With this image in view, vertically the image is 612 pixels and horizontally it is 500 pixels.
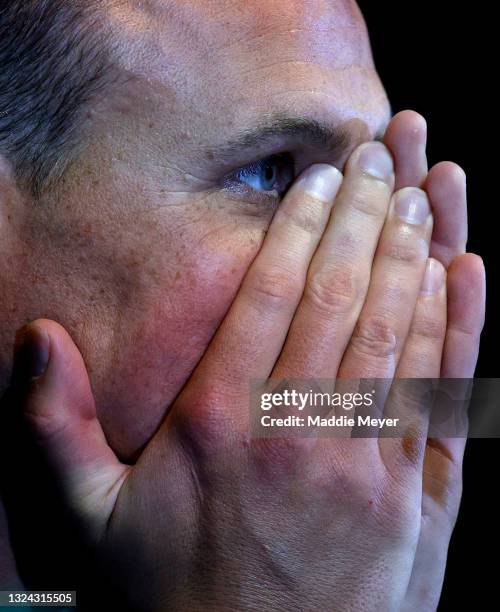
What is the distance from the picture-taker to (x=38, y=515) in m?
1.28

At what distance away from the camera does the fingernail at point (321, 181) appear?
1253 mm

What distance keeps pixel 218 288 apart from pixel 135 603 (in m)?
0.54

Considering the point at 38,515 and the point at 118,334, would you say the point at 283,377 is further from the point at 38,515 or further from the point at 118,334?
the point at 38,515

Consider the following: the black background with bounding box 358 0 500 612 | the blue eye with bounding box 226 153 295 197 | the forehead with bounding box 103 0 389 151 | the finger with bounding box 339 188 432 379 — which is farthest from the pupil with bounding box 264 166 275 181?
the black background with bounding box 358 0 500 612

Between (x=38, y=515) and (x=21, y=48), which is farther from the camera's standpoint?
(x=38, y=515)

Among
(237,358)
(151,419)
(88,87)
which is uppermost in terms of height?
(88,87)

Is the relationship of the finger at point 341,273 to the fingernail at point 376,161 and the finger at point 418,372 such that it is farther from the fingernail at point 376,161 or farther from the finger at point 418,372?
the finger at point 418,372

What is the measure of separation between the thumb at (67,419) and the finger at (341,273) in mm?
323

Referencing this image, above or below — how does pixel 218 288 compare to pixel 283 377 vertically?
above

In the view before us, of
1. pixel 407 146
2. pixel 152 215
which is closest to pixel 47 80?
pixel 152 215

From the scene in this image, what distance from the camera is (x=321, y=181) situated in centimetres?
127

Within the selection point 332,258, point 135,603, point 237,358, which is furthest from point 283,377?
point 135,603

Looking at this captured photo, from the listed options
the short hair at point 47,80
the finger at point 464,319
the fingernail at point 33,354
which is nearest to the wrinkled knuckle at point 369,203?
the finger at point 464,319

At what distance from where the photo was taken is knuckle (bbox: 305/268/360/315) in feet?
3.84
